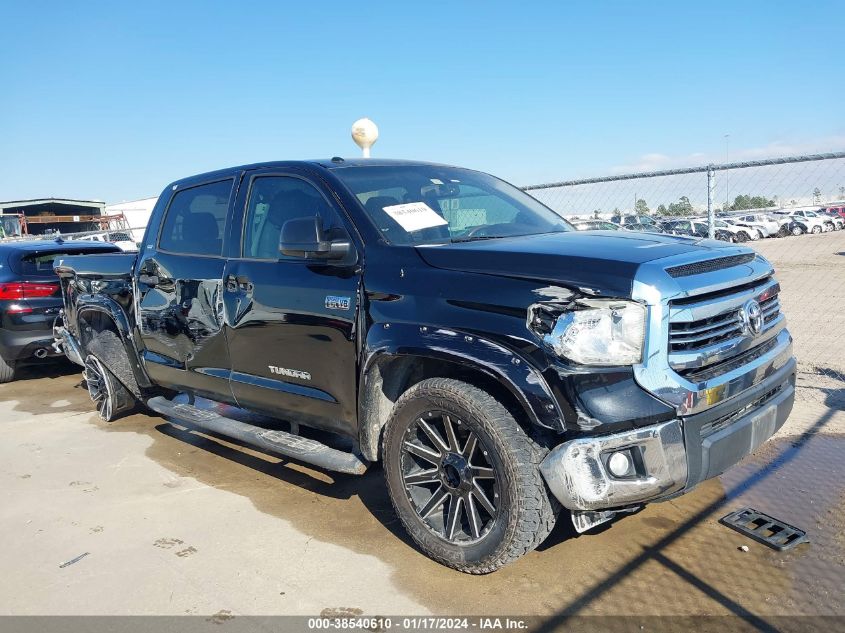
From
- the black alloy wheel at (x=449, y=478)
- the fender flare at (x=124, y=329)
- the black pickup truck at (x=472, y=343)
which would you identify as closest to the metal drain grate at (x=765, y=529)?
the black pickup truck at (x=472, y=343)

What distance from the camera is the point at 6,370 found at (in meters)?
7.93

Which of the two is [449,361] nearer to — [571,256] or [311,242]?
[571,256]

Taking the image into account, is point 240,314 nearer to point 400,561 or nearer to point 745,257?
point 400,561

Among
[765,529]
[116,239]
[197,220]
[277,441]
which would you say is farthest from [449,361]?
[116,239]

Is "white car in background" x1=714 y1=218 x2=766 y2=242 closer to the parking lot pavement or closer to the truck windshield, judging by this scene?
the parking lot pavement

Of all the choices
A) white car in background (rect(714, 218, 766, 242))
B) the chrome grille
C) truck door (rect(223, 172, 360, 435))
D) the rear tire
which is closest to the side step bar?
truck door (rect(223, 172, 360, 435))

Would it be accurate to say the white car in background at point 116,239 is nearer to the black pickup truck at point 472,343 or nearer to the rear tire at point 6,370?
the rear tire at point 6,370

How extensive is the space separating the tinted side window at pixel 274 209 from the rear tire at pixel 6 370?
526 cm

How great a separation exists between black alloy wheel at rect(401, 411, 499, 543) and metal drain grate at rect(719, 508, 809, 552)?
4.64 feet

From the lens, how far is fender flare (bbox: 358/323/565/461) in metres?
2.75

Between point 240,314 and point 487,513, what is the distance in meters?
1.98

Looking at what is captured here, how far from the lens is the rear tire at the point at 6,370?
785cm

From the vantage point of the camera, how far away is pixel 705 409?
2.78 metres

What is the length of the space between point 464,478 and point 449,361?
21.7 inches
